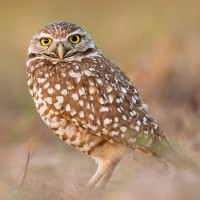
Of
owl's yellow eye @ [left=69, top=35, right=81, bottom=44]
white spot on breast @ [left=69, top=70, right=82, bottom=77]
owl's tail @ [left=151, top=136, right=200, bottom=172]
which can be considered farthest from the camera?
owl's yellow eye @ [left=69, top=35, right=81, bottom=44]

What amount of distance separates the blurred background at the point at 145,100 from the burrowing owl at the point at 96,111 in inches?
9.5

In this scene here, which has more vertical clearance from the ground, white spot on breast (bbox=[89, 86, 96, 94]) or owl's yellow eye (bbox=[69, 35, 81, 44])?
owl's yellow eye (bbox=[69, 35, 81, 44])

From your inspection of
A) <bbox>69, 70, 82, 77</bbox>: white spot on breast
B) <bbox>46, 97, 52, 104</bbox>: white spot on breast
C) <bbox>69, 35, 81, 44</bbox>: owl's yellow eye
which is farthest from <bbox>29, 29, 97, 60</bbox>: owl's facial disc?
<bbox>46, 97, 52, 104</bbox>: white spot on breast

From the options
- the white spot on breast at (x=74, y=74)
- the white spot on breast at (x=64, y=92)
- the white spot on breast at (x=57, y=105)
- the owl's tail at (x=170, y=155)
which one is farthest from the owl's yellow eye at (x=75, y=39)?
the owl's tail at (x=170, y=155)

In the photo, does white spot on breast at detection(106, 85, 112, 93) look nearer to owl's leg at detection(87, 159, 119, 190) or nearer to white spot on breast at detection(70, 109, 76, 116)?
white spot on breast at detection(70, 109, 76, 116)

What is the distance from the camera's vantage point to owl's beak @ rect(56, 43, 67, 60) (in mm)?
8102

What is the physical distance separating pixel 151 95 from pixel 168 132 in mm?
2066

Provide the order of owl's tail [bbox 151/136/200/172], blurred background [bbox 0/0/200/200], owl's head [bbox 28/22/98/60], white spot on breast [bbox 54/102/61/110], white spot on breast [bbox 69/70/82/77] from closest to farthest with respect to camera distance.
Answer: blurred background [bbox 0/0/200/200]
owl's tail [bbox 151/136/200/172]
white spot on breast [bbox 54/102/61/110]
white spot on breast [bbox 69/70/82/77]
owl's head [bbox 28/22/98/60]

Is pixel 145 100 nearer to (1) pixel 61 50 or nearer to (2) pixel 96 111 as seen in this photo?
(1) pixel 61 50

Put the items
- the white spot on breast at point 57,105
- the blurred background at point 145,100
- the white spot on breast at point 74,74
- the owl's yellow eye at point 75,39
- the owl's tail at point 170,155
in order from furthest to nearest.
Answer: the owl's yellow eye at point 75,39 → the white spot on breast at point 74,74 → the white spot on breast at point 57,105 → the owl's tail at point 170,155 → the blurred background at point 145,100

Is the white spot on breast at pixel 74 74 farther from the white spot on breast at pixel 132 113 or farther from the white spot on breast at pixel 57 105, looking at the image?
the white spot on breast at pixel 132 113

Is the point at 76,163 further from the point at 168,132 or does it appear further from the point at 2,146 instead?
the point at 2,146

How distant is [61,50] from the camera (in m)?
8.15

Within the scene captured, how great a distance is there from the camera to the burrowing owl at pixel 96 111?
25.5ft
